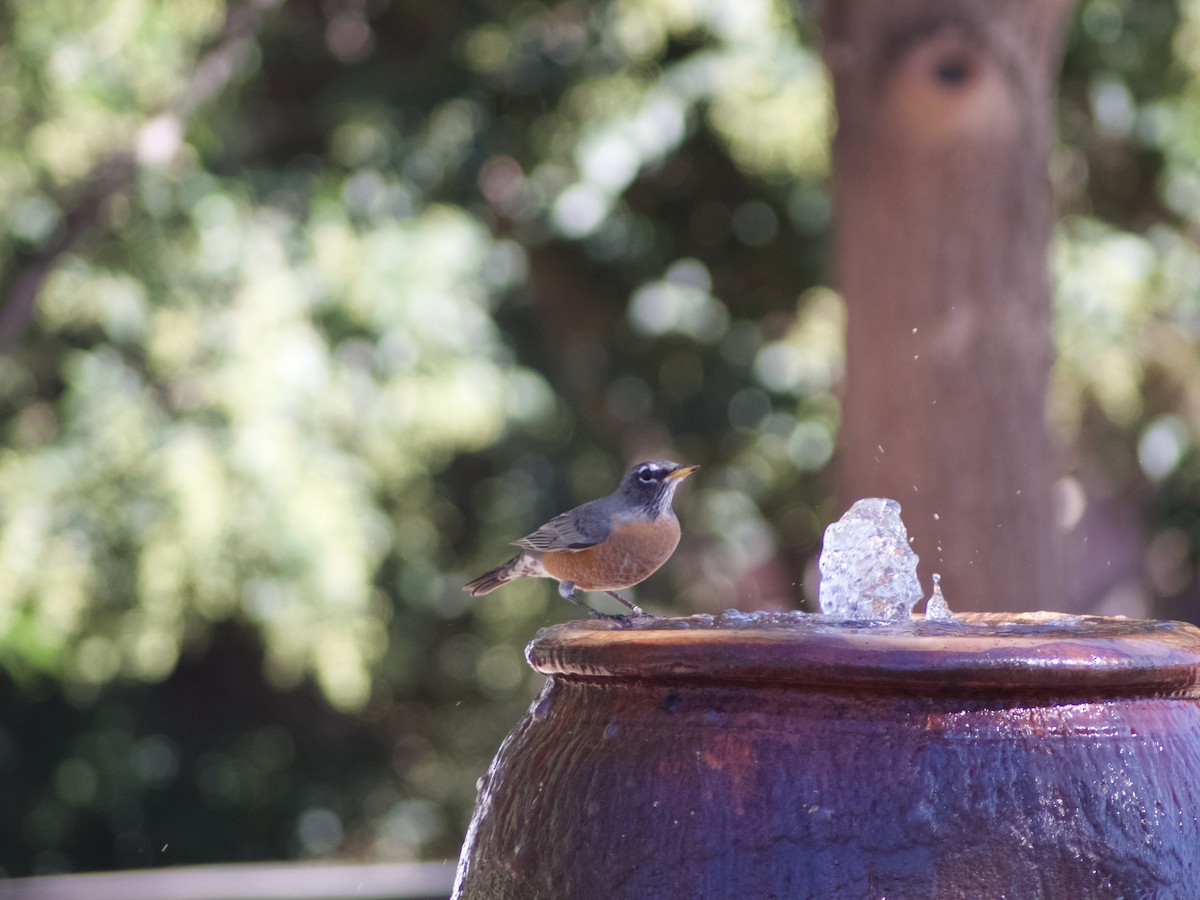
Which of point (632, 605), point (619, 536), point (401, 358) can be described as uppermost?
point (401, 358)

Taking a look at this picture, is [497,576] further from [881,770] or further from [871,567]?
[881,770]

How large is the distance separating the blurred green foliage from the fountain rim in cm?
308

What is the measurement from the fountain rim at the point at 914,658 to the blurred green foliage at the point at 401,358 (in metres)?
3.08

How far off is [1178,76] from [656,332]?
7.42ft

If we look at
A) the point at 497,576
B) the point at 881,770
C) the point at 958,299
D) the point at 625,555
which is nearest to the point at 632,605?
the point at 625,555

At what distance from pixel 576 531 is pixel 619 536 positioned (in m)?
0.10

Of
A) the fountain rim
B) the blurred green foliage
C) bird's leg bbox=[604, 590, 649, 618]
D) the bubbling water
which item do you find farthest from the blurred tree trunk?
the fountain rim

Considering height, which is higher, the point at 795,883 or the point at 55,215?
the point at 55,215

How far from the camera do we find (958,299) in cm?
396

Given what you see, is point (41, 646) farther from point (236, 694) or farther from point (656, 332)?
point (656, 332)

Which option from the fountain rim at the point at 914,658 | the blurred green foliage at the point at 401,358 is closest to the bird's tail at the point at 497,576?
the fountain rim at the point at 914,658

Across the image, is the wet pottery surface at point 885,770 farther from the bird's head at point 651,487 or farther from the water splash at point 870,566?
the bird's head at point 651,487

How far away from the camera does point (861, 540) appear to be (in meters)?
2.17

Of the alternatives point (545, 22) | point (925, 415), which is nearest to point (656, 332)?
point (545, 22)
